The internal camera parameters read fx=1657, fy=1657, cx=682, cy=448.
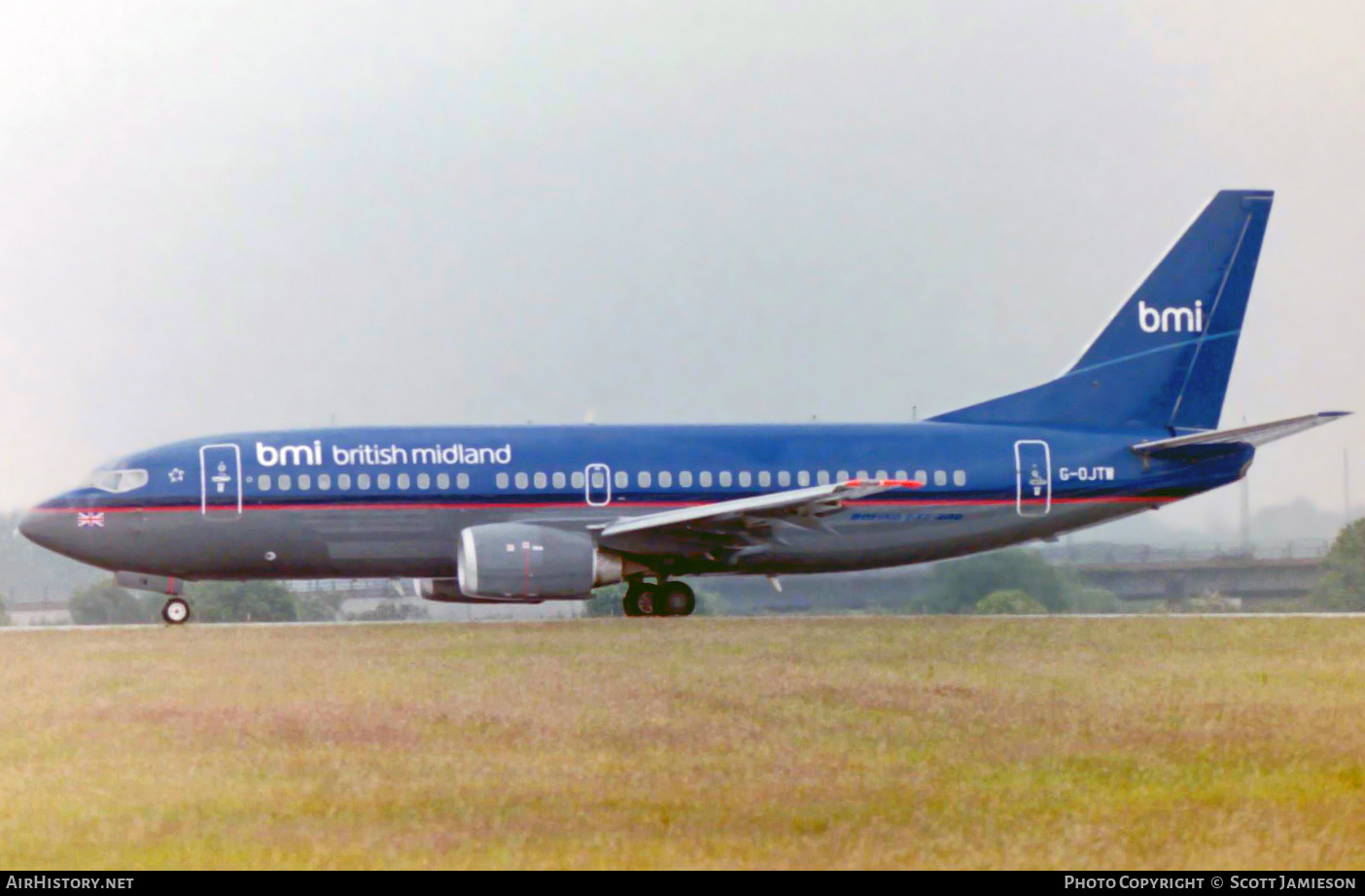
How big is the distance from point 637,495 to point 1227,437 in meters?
11.0

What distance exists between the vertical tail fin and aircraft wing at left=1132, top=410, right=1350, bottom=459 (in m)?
0.89

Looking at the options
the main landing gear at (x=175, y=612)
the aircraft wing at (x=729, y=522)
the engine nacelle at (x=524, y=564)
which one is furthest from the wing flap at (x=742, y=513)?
the main landing gear at (x=175, y=612)

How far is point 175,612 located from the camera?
2914 centimetres

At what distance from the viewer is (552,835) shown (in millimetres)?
10680

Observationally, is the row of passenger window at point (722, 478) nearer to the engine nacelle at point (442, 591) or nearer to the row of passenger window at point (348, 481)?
the row of passenger window at point (348, 481)

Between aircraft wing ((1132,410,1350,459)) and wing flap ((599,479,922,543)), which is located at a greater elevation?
aircraft wing ((1132,410,1350,459))

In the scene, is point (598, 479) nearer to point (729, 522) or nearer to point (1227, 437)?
point (729, 522)

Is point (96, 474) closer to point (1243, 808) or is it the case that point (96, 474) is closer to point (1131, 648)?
point (1131, 648)

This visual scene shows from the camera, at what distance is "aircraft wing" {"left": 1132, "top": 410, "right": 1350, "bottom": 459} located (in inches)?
1145

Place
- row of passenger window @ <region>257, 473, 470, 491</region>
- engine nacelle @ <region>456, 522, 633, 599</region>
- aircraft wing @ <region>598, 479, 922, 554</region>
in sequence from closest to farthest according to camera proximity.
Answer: engine nacelle @ <region>456, 522, 633, 599</region>
aircraft wing @ <region>598, 479, 922, 554</region>
row of passenger window @ <region>257, 473, 470, 491</region>

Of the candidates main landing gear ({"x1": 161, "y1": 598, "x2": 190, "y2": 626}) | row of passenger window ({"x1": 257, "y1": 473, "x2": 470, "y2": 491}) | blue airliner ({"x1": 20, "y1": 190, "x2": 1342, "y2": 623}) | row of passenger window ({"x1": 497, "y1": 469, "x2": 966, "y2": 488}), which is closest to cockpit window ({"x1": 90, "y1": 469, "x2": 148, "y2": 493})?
blue airliner ({"x1": 20, "y1": 190, "x2": 1342, "y2": 623})

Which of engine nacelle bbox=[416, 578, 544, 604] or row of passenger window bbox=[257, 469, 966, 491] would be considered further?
engine nacelle bbox=[416, 578, 544, 604]

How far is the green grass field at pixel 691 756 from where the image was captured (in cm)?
1044

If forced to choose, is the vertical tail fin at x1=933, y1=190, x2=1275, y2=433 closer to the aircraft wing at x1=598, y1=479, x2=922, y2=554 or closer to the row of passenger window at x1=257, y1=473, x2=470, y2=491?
the aircraft wing at x1=598, y1=479, x2=922, y2=554
